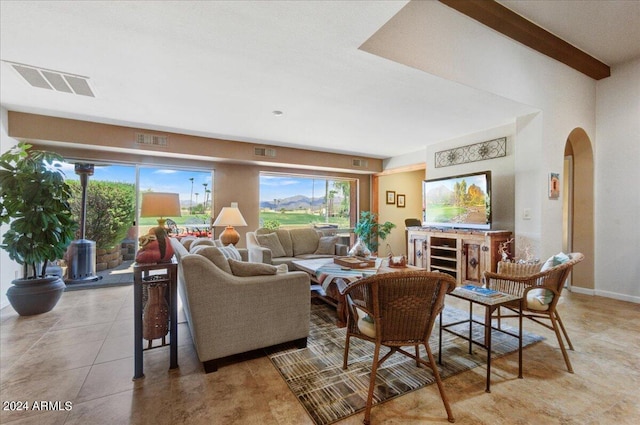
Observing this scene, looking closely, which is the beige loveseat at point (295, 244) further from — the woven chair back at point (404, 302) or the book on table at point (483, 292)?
the woven chair back at point (404, 302)

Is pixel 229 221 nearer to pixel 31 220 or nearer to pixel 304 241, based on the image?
pixel 304 241

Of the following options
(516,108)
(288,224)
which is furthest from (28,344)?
(516,108)

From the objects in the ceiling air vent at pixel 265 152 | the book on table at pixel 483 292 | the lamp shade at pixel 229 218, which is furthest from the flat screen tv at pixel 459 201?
the lamp shade at pixel 229 218

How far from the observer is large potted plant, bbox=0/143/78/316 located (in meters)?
3.18

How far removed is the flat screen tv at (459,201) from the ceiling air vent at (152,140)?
15.6 feet

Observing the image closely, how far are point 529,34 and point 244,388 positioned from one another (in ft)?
15.1

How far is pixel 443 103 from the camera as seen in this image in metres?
3.54

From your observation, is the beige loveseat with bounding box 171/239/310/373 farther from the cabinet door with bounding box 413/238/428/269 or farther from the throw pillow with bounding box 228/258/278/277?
the cabinet door with bounding box 413/238/428/269

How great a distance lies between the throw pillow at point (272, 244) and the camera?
487 centimetres

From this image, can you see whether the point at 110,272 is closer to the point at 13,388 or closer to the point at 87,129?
the point at 87,129

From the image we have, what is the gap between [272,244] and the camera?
193 inches

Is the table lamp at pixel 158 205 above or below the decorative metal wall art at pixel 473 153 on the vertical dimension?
below

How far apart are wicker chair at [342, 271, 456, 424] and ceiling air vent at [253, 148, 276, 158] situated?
4.45 meters

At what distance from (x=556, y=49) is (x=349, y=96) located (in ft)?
9.01
